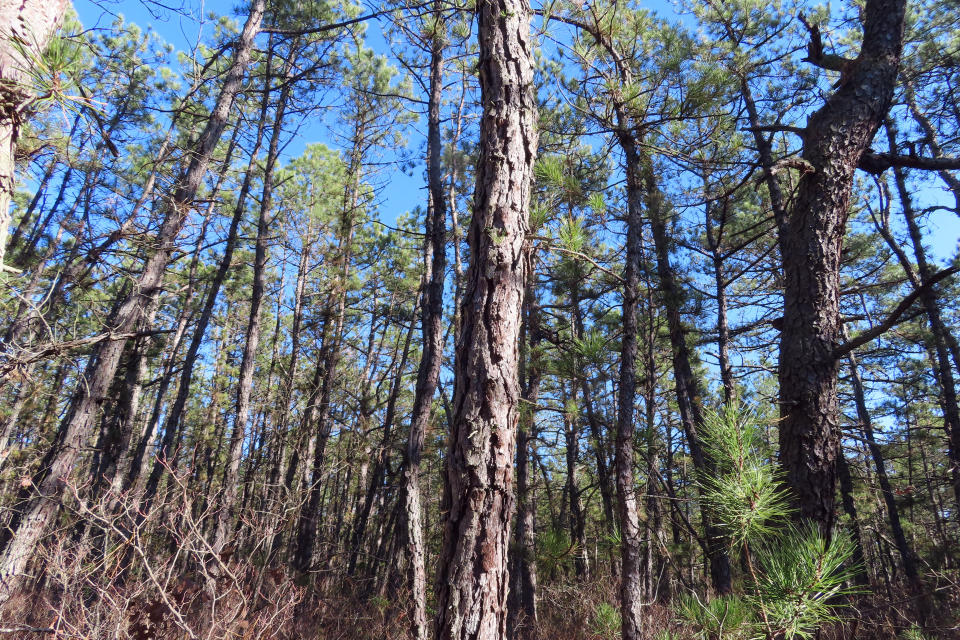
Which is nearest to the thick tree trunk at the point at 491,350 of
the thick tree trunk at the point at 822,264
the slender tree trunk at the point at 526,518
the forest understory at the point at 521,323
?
the forest understory at the point at 521,323

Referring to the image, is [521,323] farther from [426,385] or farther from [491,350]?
[426,385]

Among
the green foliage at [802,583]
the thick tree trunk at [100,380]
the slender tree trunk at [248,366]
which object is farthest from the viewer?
the slender tree trunk at [248,366]

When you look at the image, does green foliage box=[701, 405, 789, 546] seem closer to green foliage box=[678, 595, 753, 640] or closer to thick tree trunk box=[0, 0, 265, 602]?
green foliage box=[678, 595, 753, 640]

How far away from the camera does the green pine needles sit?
1.33 meters

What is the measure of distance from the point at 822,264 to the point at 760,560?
5.82 ft

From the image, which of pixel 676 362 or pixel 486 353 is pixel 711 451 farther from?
pixel 676 362

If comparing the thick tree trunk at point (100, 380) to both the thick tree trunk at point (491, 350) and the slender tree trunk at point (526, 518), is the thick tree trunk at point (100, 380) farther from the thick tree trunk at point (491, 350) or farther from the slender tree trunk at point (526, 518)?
the slender tree trunk at point (526, 518)

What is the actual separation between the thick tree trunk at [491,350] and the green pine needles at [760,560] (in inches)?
28.0

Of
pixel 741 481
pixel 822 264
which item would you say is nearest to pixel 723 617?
pixel 741 481

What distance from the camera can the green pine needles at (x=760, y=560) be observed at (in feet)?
4.37

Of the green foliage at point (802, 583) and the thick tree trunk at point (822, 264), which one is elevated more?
the thick tree trunk at point (822, 264)

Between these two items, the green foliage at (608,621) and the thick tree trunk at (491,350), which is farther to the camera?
the green foliage at (608,621)

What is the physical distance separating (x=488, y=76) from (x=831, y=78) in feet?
22.6

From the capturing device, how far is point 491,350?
192cm
